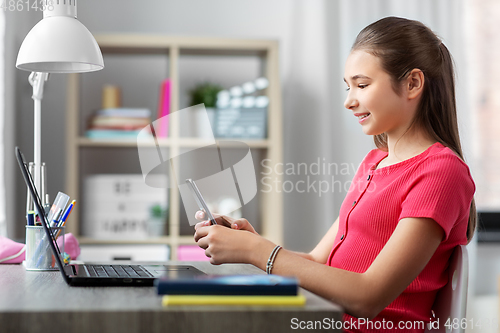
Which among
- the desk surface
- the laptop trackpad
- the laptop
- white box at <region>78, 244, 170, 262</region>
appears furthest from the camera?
white box at <region>78, 244, 170, 262</region>

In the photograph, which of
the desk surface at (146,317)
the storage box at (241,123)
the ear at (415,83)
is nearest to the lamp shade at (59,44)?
the desk surface at (146,317)

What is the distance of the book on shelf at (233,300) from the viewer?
62 cm

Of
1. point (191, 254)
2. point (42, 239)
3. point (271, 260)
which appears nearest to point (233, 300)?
point (271, 260)

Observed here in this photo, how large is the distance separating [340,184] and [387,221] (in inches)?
61.4

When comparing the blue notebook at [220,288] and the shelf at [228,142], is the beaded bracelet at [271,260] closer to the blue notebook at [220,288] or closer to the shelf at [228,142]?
the blue notebook at [220,288]

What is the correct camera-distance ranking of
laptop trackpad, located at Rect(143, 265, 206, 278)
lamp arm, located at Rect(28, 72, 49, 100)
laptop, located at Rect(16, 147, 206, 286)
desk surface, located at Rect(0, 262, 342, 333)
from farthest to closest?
lamp arm, located at Rect(28, 72, 49, 100), laptop trackpad, located at Rect(143, 265, 206, 278), laptop, located at Rect(16, 147, 206, 286), desk surface, located at Rect(0, 262, 342, 333)

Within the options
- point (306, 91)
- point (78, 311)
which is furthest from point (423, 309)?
point (306, 91)

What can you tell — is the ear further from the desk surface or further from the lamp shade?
the lamp shade

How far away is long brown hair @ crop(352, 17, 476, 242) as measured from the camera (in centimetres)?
99

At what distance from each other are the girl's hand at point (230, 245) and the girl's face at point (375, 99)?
0.37 meters

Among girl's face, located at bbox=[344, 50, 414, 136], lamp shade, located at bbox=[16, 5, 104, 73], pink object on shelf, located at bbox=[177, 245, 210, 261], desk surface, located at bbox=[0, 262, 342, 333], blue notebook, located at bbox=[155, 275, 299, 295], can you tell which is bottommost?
pink object on shelf, located at bbox=[177, 245, 210, 261]

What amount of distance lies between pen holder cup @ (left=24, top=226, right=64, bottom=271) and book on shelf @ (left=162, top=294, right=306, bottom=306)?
1.45ft

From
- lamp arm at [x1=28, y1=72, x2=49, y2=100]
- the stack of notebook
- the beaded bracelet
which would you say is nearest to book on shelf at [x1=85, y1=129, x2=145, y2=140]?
lamp arm at [x1=28, y1=72, x2=49, y2=100]

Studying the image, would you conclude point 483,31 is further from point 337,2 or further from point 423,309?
point 423,309
